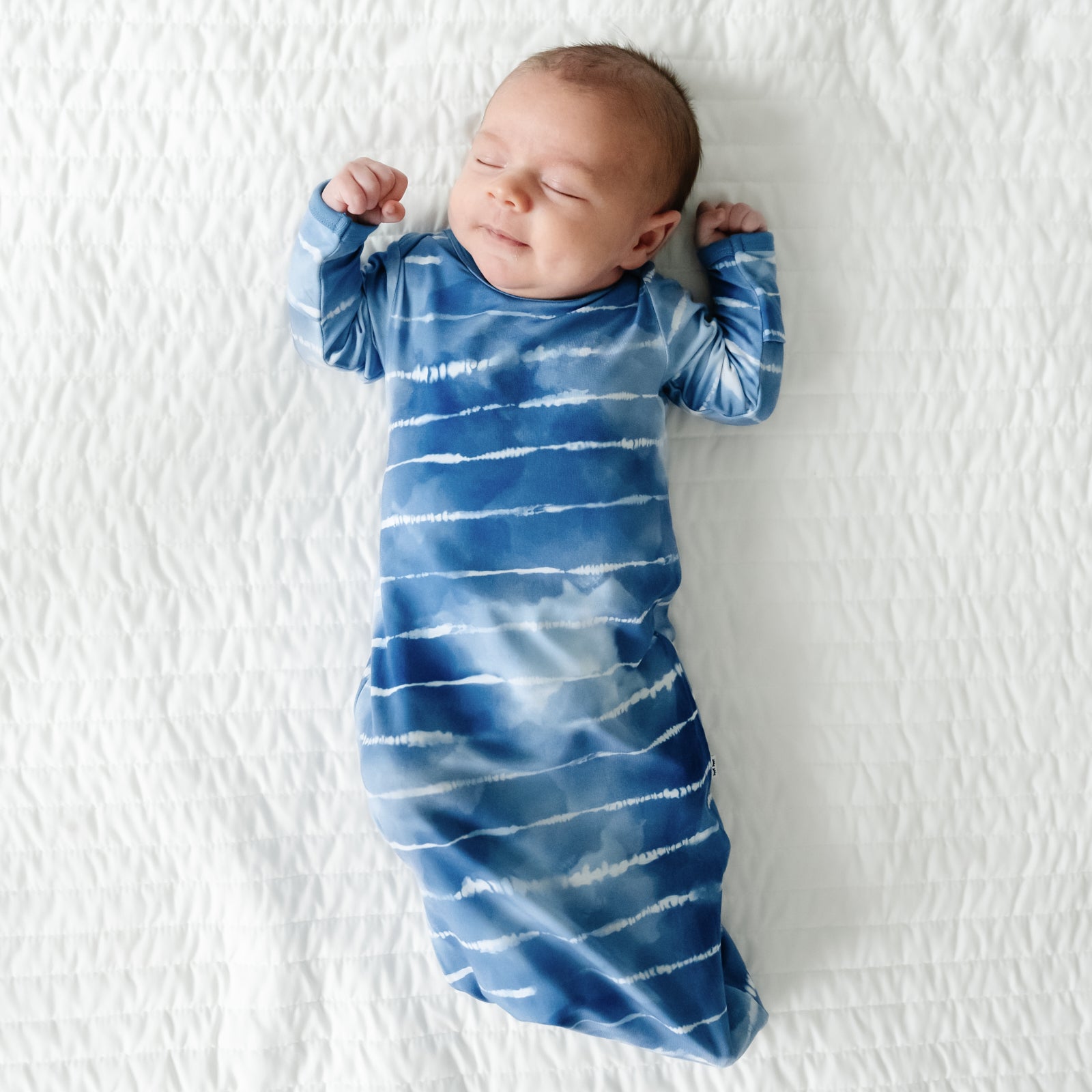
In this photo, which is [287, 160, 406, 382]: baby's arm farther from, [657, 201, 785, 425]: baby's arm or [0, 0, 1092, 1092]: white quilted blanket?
[657, 201, 785, 425]: baby's arm

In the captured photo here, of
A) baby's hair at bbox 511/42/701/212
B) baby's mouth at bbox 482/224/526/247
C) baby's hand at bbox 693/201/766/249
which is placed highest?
baby's hair at bbox 511/42/701/212

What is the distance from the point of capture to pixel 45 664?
968 mm

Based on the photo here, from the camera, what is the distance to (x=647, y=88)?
2.97ft

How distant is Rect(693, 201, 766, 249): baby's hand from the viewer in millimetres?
988

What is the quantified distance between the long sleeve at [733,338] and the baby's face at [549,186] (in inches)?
4.1

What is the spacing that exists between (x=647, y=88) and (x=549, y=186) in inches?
5.4

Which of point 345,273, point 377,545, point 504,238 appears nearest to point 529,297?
point 504,238

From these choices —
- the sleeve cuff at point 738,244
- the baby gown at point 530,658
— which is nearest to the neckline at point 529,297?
the baby gown at point 530,658

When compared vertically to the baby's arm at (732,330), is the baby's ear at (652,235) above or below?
above

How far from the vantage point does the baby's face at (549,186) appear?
0.88 m

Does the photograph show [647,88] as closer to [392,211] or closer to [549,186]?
[549,186]

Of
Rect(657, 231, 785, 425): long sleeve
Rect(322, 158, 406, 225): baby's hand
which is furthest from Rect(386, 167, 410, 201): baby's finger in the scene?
Rect(657, 231, 785, 425): long sleeve

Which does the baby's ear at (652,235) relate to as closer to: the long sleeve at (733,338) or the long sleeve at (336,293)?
the long sleeve at (733,338)

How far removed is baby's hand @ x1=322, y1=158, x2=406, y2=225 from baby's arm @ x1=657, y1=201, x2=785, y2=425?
0.91 feet
